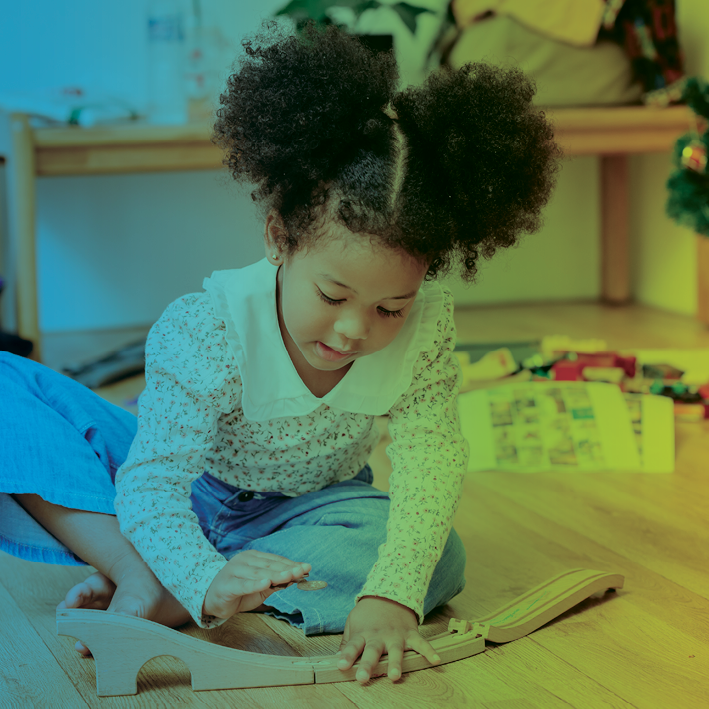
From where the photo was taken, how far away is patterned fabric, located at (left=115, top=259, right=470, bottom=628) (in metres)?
0.72

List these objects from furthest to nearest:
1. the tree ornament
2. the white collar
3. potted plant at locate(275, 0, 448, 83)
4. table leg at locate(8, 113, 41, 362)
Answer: potted plant at locate(275, 0, 448, 83), the tree ornament, table leg at locate(8, 113, 41, 362), the white collar

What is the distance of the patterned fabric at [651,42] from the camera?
215 centimetres

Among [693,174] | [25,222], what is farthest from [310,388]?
[693,174]

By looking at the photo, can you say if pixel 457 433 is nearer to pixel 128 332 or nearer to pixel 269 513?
pixel 269 513

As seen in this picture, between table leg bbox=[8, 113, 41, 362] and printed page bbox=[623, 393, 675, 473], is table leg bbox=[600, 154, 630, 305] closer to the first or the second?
printed page bbox=[623, 393, 675, 473]

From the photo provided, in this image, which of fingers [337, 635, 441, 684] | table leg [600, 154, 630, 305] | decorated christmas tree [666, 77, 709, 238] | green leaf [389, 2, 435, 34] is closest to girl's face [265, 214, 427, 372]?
fingers [337, 635, 441, 684]

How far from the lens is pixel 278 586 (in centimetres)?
65

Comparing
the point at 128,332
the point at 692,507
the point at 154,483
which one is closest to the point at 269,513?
the point at 154,483

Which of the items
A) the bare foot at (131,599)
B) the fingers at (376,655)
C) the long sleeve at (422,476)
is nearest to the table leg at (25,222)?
the bare foot at (131,599)

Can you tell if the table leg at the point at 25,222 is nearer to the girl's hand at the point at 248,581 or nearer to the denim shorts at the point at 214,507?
the denim shorts at the point at 214,507

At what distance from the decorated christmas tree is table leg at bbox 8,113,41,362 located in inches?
55.7

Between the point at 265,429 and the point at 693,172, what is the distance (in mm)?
1489

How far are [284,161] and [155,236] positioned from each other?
1.86 meters

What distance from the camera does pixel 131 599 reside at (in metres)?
0.73
